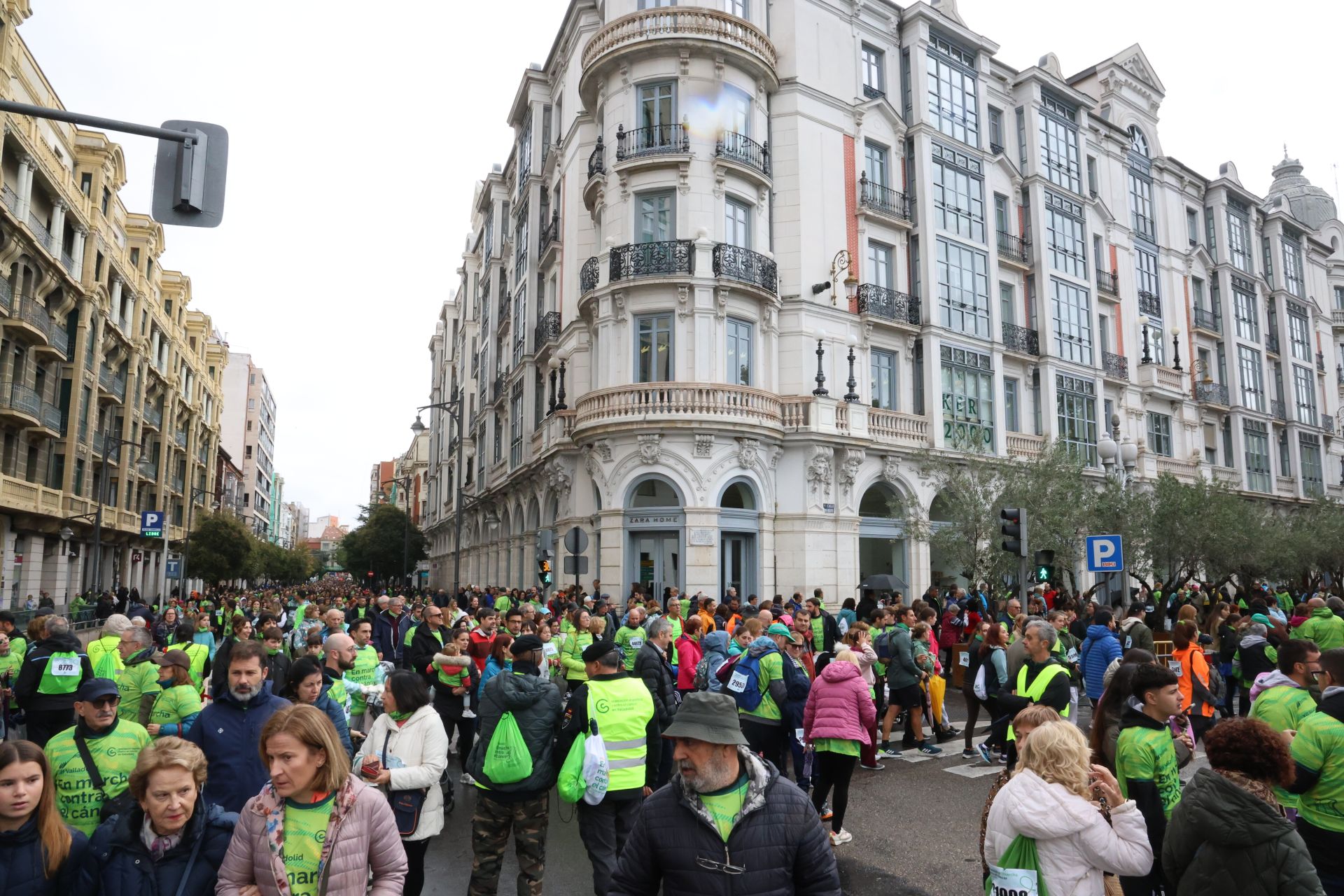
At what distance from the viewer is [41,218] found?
33.1m

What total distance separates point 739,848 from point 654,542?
21.4 meters

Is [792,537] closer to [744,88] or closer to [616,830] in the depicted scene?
[744,88]

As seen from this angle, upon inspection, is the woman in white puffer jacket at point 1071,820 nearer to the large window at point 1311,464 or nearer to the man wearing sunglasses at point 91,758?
the man wearing sunglasses at point 91,758

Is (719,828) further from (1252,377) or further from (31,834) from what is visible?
(1252,377)

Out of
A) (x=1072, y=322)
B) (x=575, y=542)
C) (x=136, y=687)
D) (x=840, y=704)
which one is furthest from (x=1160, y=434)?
(x=136, y=687)

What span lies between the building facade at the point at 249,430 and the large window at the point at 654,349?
79.0 m

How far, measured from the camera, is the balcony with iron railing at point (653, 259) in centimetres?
2452

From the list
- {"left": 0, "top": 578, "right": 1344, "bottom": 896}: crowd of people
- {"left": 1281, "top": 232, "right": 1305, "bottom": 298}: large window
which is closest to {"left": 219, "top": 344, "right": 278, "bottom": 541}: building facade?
{"left": 1281, "top": 232, "right": 1305, "bottom": 298}: large window

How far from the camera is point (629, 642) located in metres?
11.3

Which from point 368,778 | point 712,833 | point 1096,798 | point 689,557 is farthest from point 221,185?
point 689,557

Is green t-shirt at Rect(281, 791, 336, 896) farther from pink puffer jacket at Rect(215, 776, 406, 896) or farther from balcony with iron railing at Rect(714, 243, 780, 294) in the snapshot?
balcony with iron railing at Rect(714, 243, 780, 294)

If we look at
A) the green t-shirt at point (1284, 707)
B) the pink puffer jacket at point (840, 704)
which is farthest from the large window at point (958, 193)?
the green t-shirt at point (1284, 707)

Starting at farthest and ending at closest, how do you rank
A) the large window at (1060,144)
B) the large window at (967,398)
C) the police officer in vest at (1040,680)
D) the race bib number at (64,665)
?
the large window at (1060,144), the large window at (967,398), the police officer in vest at (1040,680), the race bib number at (64,665)

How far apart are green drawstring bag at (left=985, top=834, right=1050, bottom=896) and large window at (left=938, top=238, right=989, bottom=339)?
27774mm
